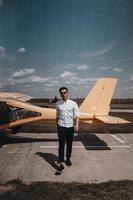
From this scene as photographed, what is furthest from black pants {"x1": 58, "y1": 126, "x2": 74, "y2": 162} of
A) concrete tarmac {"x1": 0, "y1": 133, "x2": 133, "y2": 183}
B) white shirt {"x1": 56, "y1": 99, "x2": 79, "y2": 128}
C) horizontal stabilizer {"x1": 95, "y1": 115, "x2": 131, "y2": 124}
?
horizontal stabilizer {"x1": 95, "y1": 115, "x2": 131, "y2": 124}

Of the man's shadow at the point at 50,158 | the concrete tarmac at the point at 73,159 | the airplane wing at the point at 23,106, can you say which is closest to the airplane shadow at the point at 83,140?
the concrete tarmac at the point at 73,159

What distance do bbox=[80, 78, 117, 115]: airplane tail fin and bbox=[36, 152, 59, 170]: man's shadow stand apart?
2.65 meters

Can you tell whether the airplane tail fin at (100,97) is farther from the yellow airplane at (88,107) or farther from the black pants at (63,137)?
the black pants at (63,137)

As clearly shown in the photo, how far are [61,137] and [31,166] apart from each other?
4.14ft

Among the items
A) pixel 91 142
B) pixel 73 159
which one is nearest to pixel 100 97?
pixel 91 142

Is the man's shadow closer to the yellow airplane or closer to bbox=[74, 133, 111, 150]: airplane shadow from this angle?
bbox=[74, 133, 111, 150]: airplane shadow

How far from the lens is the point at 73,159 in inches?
288

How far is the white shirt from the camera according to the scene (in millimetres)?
6113

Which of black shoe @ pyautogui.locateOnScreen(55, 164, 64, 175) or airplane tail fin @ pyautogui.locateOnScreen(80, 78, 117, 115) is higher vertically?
airplane tail fin @ pyautogui.locateOnScreen(80, 78, 117, 115)

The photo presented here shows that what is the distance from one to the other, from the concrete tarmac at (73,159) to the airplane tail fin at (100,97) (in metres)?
1.26

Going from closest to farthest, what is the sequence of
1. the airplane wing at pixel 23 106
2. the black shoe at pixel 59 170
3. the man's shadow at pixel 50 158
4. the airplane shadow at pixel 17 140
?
the black shoe at pixel 59 170
the man's shadow at pixel 50 158
the airplane wing at pixel 23 106
the airplane shadow at pixel 17 140

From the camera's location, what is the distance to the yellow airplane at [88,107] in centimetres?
932

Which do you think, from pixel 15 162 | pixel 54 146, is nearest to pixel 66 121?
pixel 15 162

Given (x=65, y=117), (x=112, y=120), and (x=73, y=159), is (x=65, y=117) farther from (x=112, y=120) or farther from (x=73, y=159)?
(x=112, y=120)
